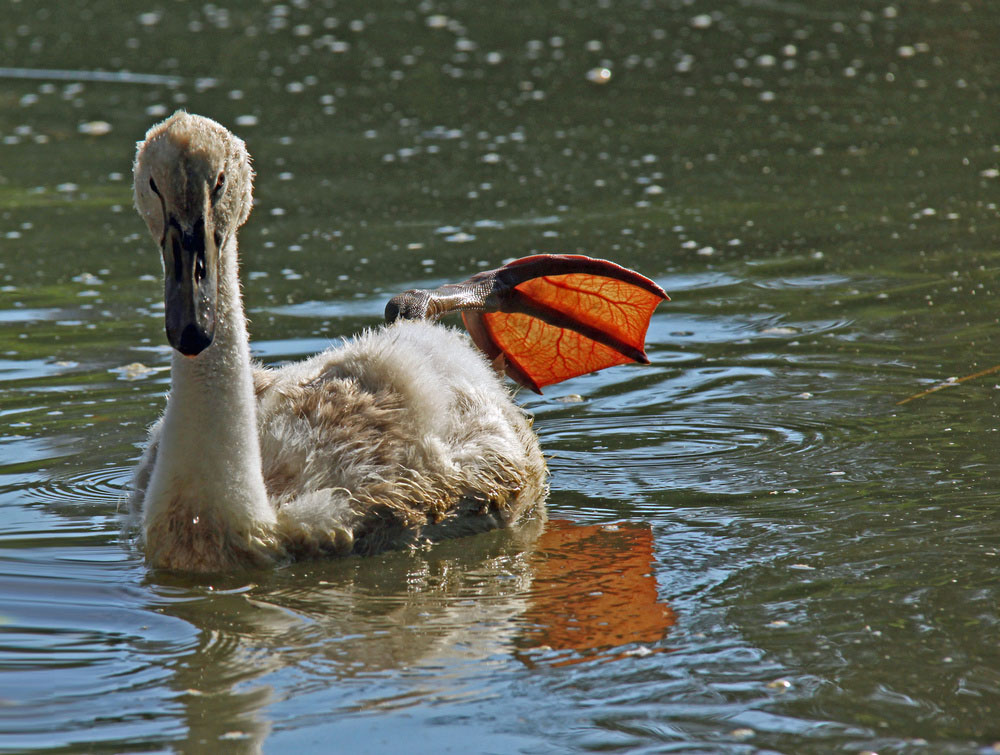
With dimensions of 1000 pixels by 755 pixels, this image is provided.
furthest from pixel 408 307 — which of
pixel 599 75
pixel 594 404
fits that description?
pixel 599 75

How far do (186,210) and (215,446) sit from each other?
0.85 m

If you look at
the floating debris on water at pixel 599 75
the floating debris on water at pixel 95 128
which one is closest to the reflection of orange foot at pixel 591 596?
the floating debris on water at pixel 95 128

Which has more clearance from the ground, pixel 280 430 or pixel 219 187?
pixel 219 187

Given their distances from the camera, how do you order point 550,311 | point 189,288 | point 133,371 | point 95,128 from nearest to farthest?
point 189,288
point 550,311
point 133,371
point 95,128

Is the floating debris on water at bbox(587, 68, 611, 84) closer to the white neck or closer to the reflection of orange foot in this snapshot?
the reflection of orange foot

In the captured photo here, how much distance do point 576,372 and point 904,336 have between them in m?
2.17

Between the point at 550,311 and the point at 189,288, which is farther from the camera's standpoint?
the point at 550,311

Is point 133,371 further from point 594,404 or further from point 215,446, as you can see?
point 215,446

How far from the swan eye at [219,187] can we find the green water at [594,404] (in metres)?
1.43

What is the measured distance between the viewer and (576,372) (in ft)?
23.6

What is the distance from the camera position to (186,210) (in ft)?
16.4

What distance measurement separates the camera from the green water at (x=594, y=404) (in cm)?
441

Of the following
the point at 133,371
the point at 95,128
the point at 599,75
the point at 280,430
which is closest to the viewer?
the point at 280,430

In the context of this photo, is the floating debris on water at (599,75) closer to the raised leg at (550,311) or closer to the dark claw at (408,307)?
the raised leg at (550,311)
